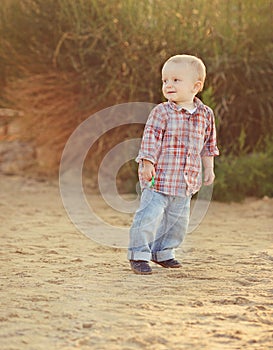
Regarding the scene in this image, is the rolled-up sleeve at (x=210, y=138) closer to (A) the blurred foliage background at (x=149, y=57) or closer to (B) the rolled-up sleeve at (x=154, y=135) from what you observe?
(B) the rolled-up sleeve at (x=154, y=135)

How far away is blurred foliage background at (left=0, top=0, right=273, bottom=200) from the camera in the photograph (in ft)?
24.1

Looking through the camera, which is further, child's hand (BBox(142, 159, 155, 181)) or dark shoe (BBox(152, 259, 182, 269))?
dark shoe (BBox(152, 259, 182, 269))

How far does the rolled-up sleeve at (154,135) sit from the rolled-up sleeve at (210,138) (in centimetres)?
30

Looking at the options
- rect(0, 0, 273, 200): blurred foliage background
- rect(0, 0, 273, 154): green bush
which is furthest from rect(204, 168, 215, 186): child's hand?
rect(0, 0, 273, 154): green bush

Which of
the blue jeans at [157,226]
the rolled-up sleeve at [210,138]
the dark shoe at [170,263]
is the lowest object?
the dark shoe at [170,263]

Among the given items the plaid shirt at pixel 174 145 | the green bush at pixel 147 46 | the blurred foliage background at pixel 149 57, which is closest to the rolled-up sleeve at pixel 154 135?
the plaid shirt at pixel 174 145

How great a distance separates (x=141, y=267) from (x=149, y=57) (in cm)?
371

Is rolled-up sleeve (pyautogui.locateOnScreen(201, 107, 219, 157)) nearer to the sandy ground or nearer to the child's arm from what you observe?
the child's arm

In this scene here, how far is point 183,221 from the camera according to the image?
4.32m

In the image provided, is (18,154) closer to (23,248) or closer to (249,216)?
(249,216)

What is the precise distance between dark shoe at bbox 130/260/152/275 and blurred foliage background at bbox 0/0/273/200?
9.56 ft

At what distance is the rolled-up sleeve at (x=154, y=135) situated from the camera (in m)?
4.05

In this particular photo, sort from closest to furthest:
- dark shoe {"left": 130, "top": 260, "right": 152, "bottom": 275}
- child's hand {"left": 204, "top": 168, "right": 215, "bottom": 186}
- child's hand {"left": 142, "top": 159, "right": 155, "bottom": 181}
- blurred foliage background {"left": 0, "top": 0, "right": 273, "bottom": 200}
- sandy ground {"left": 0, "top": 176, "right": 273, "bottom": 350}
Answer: sandy ground {"left": 0, "top": 176, "right": 273, "bottom": 350} → child's hand {"left": 142, "top": 159, "right": 155, "bottom": 181} → dark shoe {"left": 130, "top": 260, "right": 152, "bottom": 275} → child's hand {"left": 204, "top": 168, "right": 215, "bottom": 186} → blurred foliage background {"left": 0, "top": 0, "right": 273, "bottom": 200}

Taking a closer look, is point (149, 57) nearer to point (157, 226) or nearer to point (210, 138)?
point (210, 138)
